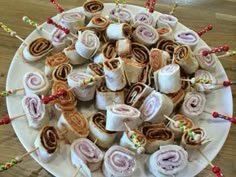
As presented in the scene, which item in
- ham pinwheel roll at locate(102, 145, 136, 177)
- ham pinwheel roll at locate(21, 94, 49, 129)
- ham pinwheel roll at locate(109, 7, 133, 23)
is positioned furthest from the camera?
ham pinwheel roll at locate(109, 7, 133, 23)

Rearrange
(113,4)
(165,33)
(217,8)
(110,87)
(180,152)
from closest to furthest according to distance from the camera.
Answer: (180,152) → (110,87) → (165,33) → (113,4) → (217,8)

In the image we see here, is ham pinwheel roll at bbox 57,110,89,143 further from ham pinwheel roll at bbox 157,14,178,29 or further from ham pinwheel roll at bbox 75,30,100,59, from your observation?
ham pinwheel roll at bbox 157,14,178,29

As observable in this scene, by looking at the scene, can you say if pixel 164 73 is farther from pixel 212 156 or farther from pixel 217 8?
pixel 217 8

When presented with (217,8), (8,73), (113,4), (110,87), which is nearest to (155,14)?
(113,4)

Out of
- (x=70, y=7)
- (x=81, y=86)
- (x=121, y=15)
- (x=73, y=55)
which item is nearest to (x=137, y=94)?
(x=81, y=86)

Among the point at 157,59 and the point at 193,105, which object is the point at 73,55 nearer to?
the point at 157,59

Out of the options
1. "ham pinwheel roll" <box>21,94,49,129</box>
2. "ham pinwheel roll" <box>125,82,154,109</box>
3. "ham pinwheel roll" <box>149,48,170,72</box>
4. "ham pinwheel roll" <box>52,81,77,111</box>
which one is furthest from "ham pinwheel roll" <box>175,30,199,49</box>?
"ham pinwheel roll" <box>21,94,49,129</box>
